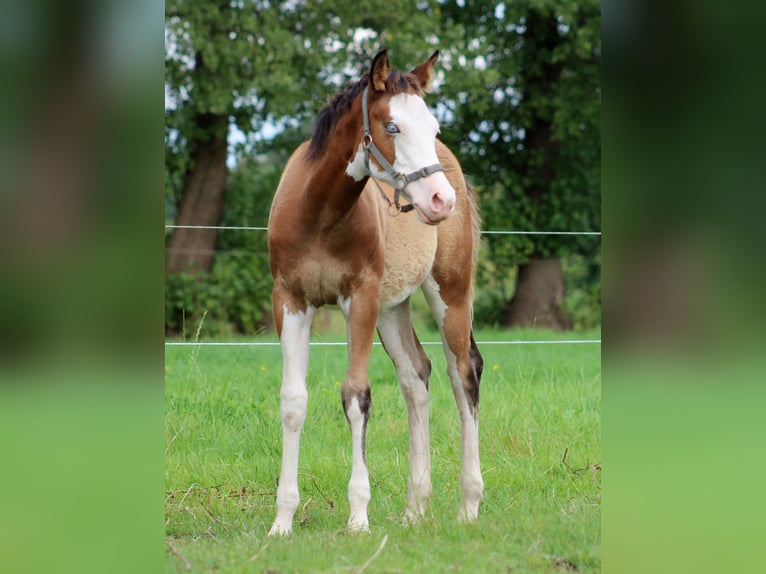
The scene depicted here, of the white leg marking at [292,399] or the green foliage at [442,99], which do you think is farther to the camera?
the green foliage at [442,99]

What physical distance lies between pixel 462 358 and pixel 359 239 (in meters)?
1.09

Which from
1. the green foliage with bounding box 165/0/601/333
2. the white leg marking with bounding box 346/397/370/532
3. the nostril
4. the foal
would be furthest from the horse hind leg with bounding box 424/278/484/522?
the green foliage with bounding box 165/0/601/333

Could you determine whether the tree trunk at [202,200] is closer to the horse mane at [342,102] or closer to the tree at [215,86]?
the tree at [215,86]

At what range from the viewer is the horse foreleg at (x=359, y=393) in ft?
12.1

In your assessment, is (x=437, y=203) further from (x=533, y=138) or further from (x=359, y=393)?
(x=533, y=138)

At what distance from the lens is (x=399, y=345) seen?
4457 mm

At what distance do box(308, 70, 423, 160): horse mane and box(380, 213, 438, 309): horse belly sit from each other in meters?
0.62

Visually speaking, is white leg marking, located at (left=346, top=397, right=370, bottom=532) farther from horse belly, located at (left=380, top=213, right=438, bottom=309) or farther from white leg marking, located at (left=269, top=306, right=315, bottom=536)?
horse belly, located at (left=380, top=213, right=438, bottom=309)

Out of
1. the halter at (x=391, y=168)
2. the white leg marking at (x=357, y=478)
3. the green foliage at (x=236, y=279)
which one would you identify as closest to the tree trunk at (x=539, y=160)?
the green foliage at (x=236, y=279)

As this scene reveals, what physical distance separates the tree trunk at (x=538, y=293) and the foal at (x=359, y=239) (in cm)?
813

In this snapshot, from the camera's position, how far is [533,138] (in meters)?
12.6
